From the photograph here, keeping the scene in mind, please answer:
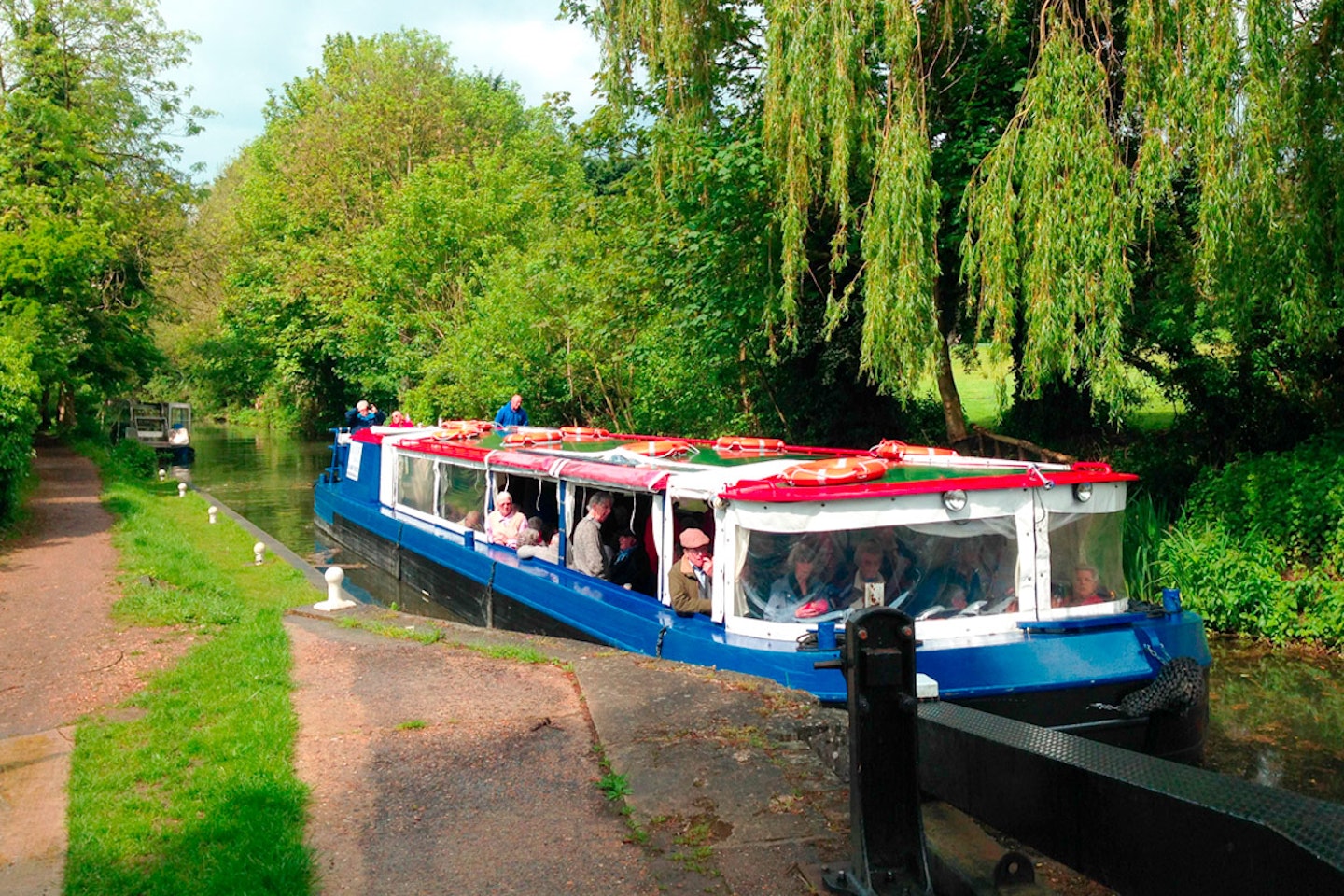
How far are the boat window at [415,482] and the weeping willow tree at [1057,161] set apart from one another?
193 inches

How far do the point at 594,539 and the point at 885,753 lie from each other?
21.1 ft

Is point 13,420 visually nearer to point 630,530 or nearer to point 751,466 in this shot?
point 630,530

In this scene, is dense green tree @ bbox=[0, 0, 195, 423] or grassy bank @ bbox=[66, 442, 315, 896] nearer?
grassy bank @ bbox=[66, 442, 315, 896]

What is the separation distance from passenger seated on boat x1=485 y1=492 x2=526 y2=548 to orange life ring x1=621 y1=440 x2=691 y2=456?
1.89 meters

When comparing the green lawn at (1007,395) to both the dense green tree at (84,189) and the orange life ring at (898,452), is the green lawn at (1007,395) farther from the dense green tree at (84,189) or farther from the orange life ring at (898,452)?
the dense green tree at (84,189)

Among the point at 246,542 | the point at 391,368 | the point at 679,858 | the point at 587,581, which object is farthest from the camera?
the point at 391,368

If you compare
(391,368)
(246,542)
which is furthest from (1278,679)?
(391,368)

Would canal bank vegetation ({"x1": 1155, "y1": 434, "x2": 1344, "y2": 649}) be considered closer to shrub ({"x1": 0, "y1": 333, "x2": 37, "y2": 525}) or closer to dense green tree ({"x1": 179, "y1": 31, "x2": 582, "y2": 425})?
shrub ({"x1": 0, "y1": 333, "x2": 37, "y2": 525})

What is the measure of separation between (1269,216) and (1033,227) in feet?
6.19

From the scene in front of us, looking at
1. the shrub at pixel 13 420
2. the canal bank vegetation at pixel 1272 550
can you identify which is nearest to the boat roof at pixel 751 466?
the canal bank vegetation at pixel 1272 550

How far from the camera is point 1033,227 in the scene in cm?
979

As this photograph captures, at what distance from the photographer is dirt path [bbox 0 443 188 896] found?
15.0 ft

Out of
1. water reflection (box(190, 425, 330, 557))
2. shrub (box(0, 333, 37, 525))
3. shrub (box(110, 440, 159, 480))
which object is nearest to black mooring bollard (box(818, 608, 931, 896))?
shrub (box(0, 333, 37, 525))

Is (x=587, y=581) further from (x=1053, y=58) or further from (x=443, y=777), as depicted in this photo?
(x=1053, y=58)
